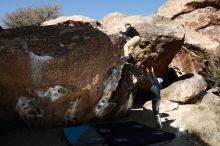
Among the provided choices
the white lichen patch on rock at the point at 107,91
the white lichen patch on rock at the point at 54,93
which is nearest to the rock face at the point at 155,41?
the white lichen patch on rock at the point at 107,91

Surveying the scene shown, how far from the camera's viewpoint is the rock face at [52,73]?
Result: 7.88 meters

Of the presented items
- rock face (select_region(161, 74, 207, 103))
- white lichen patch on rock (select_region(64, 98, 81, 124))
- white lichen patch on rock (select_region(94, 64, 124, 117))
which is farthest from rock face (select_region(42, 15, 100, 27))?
white lichen patch on rock (select_region(64, 98, 81, 124))

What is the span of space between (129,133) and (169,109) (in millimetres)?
3062

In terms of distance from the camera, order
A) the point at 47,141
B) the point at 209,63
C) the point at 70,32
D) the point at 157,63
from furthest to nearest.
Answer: the point at 209,63 < the point at 157,63 < the point at 70,32 < the point at 47,141

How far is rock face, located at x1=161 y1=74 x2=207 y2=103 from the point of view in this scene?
11.4 meters

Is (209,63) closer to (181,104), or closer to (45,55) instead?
(181,104)

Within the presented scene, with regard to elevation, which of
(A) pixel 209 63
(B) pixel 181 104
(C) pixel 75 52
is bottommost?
(B) pixel 181 104

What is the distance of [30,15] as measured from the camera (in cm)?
2669

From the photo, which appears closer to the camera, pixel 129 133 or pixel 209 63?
pixel 129 133

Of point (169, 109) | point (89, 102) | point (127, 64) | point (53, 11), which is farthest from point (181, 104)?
point (53, 11)

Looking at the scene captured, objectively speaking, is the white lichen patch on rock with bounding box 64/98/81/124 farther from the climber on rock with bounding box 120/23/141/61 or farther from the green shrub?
the green shrub

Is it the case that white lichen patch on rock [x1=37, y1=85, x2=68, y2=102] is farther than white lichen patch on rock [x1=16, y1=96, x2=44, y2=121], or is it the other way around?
white lichen patch on rock [x1=16, y1=96, x2=44, y2=121]

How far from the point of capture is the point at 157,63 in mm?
12117

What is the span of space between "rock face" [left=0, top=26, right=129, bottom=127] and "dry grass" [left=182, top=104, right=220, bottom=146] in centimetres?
239
